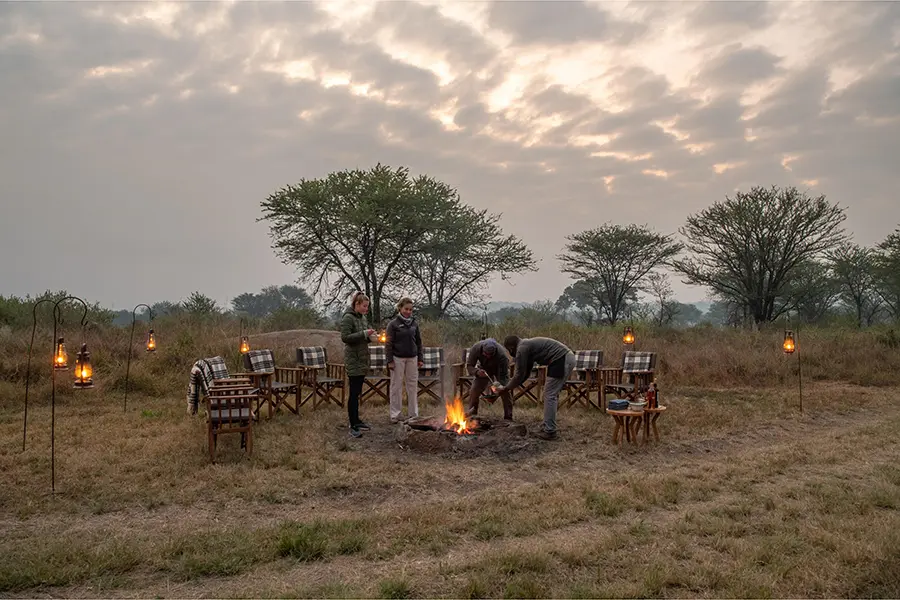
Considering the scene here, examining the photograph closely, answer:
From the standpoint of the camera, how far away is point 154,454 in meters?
5.56

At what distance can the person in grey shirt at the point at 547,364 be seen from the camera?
6.30m

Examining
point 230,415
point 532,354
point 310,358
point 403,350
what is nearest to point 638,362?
point 532,354

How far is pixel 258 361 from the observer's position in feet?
24.5

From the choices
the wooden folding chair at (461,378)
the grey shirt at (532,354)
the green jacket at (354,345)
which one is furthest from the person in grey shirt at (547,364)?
the wooden folding chair at (461,378)

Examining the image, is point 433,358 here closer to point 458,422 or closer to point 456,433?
point 458,422

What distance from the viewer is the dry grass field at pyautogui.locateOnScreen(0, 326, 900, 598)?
120 inches

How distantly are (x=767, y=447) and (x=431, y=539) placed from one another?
4310mm

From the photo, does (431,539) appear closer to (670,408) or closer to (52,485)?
(52,485)

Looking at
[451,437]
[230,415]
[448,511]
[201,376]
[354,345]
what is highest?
[354,345]

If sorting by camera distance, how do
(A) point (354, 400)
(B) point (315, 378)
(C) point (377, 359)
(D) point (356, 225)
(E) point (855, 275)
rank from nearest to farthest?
(A) point (354, 400) < (B) point (315, 378) < (C) point (377, 359) < (D) point (356, 225) < (E) point (855, 275)

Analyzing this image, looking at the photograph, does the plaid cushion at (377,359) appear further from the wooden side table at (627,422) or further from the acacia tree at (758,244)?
the acacia tree at (758,244)

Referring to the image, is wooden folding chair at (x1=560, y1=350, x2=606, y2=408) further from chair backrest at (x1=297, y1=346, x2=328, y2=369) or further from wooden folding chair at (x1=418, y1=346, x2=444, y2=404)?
chair backrest at (x1=297, y1=346, x2=328, y2=369)

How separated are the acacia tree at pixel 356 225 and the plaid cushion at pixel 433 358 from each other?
9.14 metres

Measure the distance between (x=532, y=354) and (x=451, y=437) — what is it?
4.01ft
